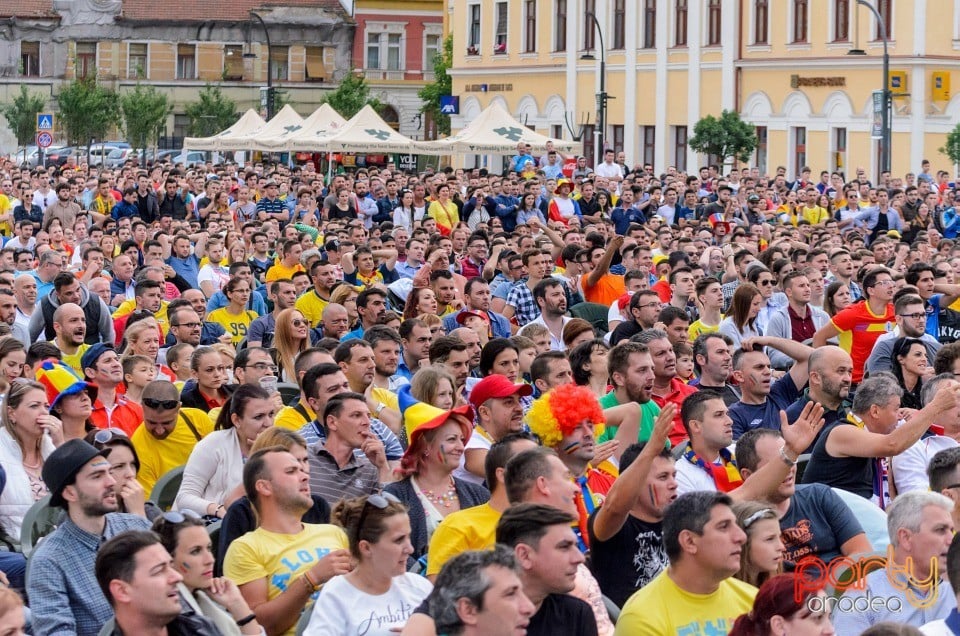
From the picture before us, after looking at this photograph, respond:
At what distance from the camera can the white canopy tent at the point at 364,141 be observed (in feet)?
125

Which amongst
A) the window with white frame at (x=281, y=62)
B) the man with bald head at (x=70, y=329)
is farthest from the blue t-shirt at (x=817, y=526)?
the window with white frame at (x=281, y=62)

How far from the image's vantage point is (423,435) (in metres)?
8.50

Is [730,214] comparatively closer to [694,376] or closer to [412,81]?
[694,376]

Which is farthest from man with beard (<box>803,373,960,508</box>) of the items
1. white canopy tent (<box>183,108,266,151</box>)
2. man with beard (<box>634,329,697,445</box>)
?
white canopy tent (<box>183,108,266,151</box>)

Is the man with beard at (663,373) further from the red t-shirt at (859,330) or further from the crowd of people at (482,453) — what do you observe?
the red t-shirt at (859,330)

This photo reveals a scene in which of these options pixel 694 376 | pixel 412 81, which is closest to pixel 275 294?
pixel 694 376

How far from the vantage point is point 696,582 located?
6.73 metres

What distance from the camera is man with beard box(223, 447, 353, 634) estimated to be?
281 inches

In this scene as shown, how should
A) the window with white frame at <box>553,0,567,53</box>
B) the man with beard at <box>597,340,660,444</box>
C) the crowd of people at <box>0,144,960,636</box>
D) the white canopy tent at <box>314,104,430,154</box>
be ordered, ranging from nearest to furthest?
the crowd of people at <box>0,144,960,636</box> < the man with beard at <box>597,340,660,444</box> < the white canopy tent at <box>314,104,430,154</box> < the window with white frame at <box>553,0,567,53</box>

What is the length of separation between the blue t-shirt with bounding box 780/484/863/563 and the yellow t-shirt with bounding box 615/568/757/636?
1.30 metres

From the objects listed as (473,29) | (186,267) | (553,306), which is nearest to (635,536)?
(553,306)

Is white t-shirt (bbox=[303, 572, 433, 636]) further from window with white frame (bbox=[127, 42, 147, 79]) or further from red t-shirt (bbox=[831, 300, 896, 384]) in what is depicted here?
window with white frame (bbox=[127, 42, 147, 79])

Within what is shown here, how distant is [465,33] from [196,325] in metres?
54.5

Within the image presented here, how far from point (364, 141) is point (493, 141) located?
9.66ft
